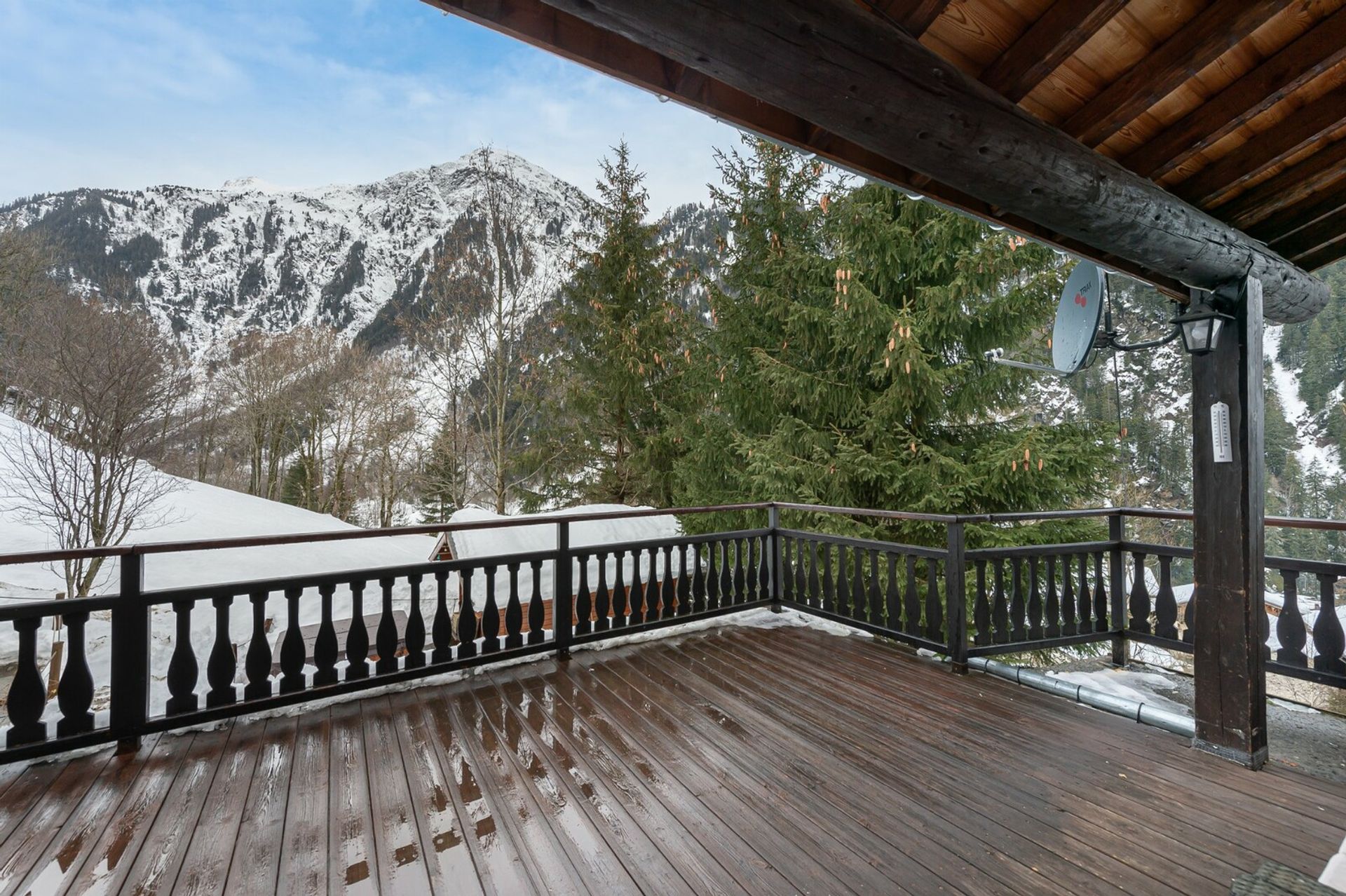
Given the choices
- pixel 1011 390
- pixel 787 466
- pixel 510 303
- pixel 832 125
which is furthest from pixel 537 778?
pixel 510 303

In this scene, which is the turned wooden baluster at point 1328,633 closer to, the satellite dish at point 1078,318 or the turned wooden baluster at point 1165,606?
the turned wooden baluster at point 1165,606

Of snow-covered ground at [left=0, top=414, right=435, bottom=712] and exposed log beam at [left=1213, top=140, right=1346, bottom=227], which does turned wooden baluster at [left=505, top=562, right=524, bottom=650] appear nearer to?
snow-covered ground at [left=0, top=414, right=435, bottom=712]

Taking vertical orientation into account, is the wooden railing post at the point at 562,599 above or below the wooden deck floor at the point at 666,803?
above

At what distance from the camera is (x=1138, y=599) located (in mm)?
3598

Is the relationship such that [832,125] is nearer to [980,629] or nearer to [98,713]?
[980,629]

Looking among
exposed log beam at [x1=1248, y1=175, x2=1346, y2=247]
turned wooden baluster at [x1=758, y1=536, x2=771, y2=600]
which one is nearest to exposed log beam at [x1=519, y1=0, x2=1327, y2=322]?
exposed log beam at [x1=1248, y1=175, x2=1346, y2=247]

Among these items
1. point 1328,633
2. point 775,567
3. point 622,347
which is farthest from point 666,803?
point 622,347

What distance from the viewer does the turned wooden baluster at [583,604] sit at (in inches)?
139

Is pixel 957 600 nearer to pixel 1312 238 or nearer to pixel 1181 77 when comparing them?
pixel 1312 238

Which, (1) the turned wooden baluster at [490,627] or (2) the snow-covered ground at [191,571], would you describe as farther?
(2) the snow-covered ground at [191,571]

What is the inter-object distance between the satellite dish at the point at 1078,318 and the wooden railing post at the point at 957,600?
104 centimetres

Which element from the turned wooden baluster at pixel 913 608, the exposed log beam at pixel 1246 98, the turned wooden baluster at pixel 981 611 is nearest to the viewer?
the exposed log beam at pixel 1246 98

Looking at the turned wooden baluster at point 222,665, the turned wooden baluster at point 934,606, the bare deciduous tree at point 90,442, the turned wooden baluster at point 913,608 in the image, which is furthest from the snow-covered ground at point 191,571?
the turned wooden baluster at point 934,606

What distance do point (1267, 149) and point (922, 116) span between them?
1563mm
